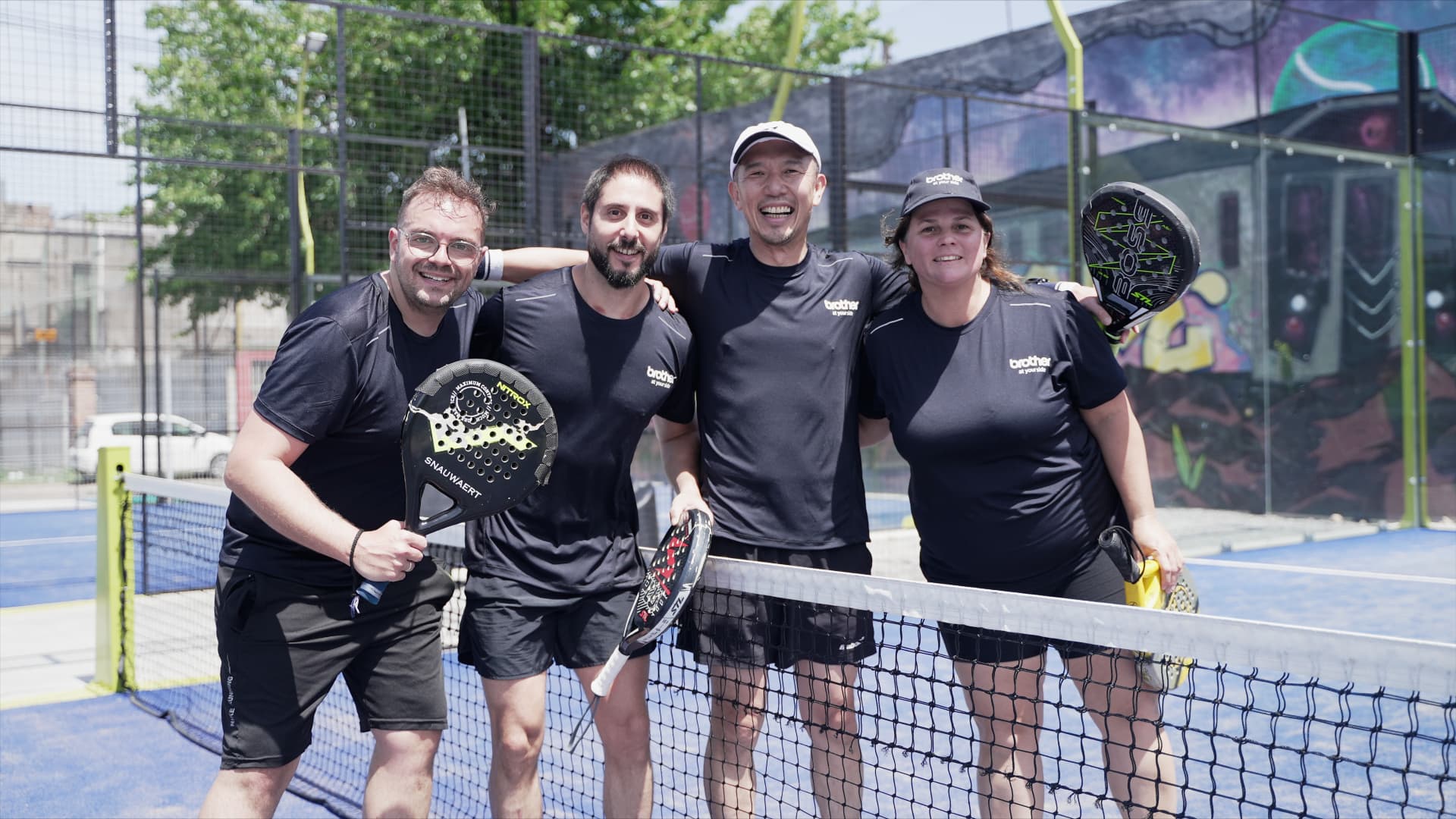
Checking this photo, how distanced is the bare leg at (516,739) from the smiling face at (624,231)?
110 centimetres

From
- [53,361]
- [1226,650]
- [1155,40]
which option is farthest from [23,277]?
[1226,650]

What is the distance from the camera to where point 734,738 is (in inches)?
132

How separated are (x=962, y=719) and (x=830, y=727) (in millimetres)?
2447

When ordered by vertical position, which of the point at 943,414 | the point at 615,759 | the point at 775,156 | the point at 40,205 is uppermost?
the point at 40,205

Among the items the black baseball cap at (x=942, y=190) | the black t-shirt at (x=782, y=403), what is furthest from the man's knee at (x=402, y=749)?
the black baseball cap at (x=942, y=190)

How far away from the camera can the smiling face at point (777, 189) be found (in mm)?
3336

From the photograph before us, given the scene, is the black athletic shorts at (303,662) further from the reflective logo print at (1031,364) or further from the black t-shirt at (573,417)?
the reflective logo print at (1031,364)

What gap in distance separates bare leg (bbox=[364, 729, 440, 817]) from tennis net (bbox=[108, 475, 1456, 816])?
2.39ft

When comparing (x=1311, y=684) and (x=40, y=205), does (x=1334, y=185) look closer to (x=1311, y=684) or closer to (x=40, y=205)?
(x=1311, y=684)

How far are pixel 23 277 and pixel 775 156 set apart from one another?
68.0ft

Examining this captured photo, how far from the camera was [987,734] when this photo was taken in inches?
126

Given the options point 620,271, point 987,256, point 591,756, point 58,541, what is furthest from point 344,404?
point 58,541

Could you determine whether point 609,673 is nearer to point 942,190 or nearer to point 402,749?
point 402,749

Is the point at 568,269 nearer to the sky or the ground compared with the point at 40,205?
nearer to the ground
